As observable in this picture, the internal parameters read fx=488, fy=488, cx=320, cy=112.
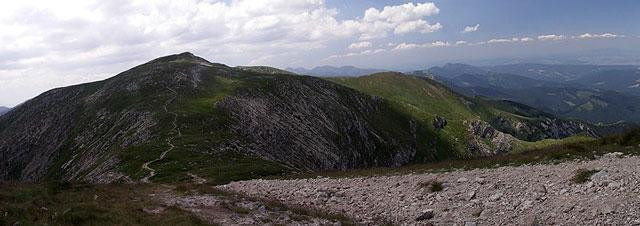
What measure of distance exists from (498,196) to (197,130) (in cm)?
6244

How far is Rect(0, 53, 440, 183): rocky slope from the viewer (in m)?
61.5

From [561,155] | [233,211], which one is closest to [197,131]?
[233,211]

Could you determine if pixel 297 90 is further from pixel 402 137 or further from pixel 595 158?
pixel 595 158

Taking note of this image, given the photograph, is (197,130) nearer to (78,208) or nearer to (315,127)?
(315,127)

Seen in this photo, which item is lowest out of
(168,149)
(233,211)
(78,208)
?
(168,149)

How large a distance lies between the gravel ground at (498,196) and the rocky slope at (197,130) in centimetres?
1905

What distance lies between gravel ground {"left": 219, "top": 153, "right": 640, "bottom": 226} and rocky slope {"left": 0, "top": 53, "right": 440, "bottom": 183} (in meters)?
19.0

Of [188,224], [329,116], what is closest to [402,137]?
[329,116]

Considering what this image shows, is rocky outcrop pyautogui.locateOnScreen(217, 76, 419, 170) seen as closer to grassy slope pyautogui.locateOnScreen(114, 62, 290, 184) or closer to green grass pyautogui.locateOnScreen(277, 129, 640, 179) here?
grassy slope pyautogui.locateOnScreen(114, 62, 290, 184)

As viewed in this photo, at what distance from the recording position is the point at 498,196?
2253 cm

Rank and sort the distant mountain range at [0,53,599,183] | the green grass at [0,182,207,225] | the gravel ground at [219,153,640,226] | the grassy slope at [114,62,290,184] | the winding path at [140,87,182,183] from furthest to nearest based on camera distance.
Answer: the distant mountain range at [0,53,599,183], the winding path at [140,87,182,183], the grassy slope at [114,62,290,184], the green grass at [0,182,207,225], the gravel ground at [219,153,640,226]

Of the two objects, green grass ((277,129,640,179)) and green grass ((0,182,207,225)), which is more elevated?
green grass ((0,182,207,225))

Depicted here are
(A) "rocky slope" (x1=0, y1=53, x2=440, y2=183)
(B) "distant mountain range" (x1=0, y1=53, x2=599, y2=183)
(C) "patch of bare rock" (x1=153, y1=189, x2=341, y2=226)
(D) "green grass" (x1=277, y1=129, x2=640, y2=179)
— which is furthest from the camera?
(A) "rocky slope" (x1=0, y1=53, x2=440, y2=183)

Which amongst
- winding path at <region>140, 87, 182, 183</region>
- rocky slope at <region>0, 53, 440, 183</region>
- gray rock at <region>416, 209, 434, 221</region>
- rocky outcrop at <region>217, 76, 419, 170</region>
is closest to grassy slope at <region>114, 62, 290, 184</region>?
rocky slope at <region>0, 53, 440, 183</region>
